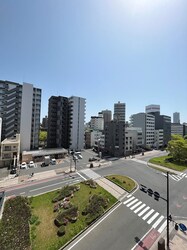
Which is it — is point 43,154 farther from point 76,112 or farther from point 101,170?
point 76,112

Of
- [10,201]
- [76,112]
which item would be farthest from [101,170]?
[76,112]

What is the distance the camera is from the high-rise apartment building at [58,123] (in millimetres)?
73375

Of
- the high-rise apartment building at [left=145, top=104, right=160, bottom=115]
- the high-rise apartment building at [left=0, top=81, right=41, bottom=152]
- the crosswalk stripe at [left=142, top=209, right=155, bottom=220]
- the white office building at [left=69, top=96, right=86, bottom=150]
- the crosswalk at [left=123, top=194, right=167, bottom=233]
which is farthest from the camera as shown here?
the high-rise apartment building at [left=145, top=104, right=160, bottom=115]

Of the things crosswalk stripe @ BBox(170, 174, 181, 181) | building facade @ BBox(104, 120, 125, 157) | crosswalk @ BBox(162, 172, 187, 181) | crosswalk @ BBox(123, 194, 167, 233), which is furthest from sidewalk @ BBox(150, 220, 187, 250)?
building facade @ BBox(104, 120, 125, 157)

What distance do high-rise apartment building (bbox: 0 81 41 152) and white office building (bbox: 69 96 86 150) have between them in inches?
733

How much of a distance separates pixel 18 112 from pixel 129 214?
56.6 meters

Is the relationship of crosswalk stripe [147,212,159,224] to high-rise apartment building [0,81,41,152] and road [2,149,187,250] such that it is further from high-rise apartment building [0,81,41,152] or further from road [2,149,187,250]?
high-rise apartment building [0,81,41,152]

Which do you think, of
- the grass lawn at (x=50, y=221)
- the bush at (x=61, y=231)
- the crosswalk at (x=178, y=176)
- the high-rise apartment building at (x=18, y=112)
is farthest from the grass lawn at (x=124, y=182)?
the high-rise apartment building at (x=18, y=112)

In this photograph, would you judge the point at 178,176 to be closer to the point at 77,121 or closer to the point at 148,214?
the point at 148,214

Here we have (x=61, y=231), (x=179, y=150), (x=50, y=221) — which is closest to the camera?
(x=61, y=231)

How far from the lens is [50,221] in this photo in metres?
21.1

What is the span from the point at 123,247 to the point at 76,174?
82.3 ft

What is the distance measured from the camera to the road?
17.5m

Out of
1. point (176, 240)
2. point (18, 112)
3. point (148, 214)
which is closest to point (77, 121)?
point (18, 112)
